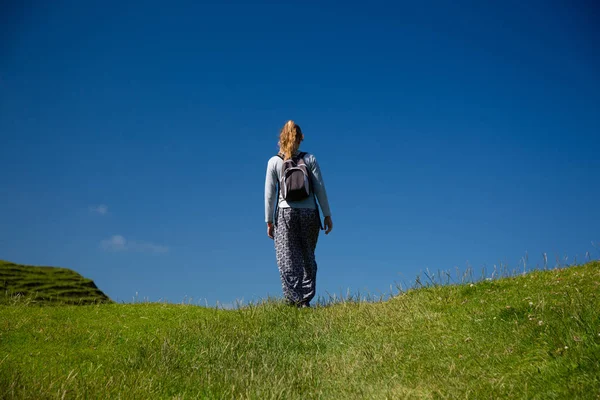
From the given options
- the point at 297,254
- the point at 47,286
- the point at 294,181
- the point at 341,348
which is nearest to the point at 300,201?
the point at 294,181

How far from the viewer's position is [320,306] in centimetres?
1088

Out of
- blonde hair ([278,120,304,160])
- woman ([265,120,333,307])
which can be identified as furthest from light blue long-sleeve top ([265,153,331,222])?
blonde hair ([278,120,304,160])

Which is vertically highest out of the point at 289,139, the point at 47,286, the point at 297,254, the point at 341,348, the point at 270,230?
the point at 289,139

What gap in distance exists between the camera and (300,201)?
37.2 feet

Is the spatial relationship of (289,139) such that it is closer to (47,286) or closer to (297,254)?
(297,254)

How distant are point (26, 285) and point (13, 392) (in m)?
8.32

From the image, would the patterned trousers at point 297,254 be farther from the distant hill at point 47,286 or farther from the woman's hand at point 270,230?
the distant hill at point 47,286

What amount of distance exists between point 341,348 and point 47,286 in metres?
8.37

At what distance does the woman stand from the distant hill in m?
4.53

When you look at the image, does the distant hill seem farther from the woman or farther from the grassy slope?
the woman

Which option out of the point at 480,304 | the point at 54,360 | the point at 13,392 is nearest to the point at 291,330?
the point at 480,304

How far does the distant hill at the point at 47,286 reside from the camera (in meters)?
12.3

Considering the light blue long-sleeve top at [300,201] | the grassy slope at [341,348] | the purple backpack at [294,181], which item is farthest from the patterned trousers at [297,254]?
the grassy slope at [341,348]

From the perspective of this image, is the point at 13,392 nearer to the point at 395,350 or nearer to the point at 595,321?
the point at 395,350
